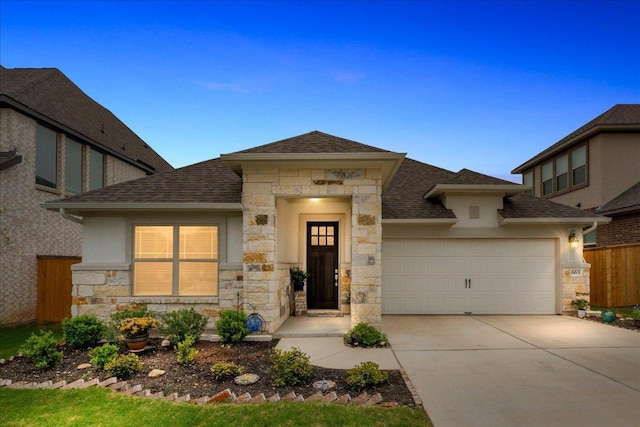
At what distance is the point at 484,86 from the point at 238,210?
14.7 m

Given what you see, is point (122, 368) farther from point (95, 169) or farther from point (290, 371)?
point (95, 169)

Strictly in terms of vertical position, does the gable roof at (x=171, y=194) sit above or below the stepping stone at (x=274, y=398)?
above

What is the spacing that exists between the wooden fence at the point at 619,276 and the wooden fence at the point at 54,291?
1663 centimetres

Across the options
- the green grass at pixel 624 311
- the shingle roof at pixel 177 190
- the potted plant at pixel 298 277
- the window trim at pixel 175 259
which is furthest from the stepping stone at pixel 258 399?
the green grass at pixel 624 311

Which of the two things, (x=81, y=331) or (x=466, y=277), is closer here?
(x=81, y=331)

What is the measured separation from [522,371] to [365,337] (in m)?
2.64

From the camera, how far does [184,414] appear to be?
4094 millimetres

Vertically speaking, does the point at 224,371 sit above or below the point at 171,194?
below

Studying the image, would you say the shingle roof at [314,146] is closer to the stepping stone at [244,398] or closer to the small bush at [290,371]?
the small bush at [290,371]

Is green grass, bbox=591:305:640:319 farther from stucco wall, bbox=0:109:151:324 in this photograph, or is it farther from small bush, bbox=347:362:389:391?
stucco wall, bbox=0:109:151:324

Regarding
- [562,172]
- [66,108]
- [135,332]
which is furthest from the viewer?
[562,172]

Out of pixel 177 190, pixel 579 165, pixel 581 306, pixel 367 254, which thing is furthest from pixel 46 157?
pixel 579 165

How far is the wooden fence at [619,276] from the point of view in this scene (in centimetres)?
1182

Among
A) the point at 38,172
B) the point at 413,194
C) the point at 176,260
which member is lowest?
the point at 176,260
